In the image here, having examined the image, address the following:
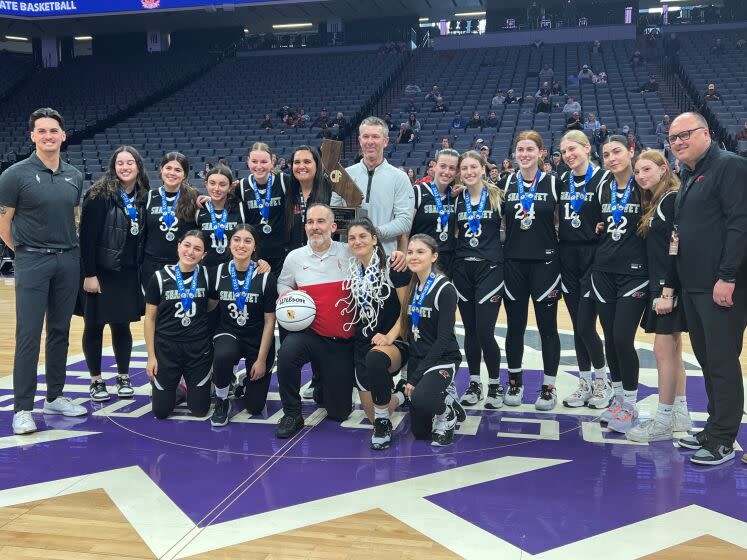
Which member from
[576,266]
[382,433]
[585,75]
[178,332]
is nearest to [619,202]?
[576,266]

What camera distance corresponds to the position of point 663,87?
1675cm

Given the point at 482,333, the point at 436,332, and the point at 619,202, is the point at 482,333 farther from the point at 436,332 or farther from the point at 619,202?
the point at 619,202

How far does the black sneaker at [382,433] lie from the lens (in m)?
3.34

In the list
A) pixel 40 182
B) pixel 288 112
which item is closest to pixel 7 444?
pixel 40 182

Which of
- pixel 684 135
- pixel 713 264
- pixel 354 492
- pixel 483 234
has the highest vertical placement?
pixel 684 135

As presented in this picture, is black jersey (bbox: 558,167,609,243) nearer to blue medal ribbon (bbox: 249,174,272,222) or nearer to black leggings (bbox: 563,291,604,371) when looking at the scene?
black leggings (bbox: 563,291,604,371)

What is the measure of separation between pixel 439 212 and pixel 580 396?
4.41ft

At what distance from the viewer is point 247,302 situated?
3.81 meters

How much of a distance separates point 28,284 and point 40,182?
20.5 inches

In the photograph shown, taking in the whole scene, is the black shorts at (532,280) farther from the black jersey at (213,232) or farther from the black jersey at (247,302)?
the black jersey at (213,232)

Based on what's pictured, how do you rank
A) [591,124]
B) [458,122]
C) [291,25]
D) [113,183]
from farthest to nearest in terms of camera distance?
[291,25] → [458,122] → [591,124] → [113,183]

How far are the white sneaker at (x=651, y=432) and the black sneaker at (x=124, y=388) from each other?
2.86 metres

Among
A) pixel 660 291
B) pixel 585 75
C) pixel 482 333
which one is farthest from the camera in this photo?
pixel 585 75

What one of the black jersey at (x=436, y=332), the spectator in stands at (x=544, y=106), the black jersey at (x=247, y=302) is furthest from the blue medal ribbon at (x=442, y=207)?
the spectator in stands at (x=544, y=106)
